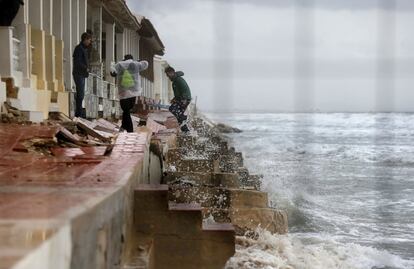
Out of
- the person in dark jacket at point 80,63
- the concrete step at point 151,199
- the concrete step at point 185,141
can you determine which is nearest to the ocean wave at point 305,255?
the concrete step at point 151,199

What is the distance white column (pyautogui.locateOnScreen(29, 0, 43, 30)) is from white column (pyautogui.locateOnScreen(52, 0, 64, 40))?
1.73m

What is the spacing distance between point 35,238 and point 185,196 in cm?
613

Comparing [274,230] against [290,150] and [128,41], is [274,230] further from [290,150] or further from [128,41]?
[290,150]

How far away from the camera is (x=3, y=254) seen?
2.38 meters

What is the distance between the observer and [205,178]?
1022 centimetres

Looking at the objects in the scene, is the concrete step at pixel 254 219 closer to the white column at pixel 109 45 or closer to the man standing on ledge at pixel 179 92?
the man standing on ledge at pixel 179 92

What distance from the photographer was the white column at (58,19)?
13.0m

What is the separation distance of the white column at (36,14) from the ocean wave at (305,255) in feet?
19.0

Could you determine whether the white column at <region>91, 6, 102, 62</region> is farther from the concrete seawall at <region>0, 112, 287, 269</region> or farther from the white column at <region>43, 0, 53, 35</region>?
the concrete seawall at <region>0, 112, 287, 269</region>

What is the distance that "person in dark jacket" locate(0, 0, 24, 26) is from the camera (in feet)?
29.9

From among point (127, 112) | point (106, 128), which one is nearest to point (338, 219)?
point (127, 112)

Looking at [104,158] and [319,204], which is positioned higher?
[104,158]

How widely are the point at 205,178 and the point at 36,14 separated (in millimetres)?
4536

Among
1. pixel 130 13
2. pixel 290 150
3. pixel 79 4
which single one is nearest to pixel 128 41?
pixel 130 13
